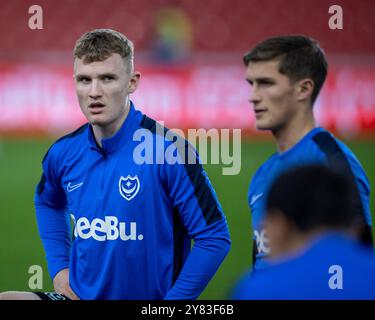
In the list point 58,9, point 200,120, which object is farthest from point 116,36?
point 58,9

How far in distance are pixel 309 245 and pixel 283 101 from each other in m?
1.26

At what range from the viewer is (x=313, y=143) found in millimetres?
2490

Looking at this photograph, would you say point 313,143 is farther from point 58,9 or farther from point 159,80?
point 58,9

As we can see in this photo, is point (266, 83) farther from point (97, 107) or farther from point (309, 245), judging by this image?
point (309, 245)

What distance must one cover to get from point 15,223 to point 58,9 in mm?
5248

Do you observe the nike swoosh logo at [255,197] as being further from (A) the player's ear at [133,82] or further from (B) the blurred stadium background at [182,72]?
(B) the blurred stadium background at [182,72]

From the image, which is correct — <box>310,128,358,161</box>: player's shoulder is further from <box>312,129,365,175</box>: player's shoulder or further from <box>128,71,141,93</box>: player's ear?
<box>128,71,141,93</box>: player's ear

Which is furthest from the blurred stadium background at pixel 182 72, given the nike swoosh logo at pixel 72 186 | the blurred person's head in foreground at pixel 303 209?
the blurred person's head in foreground at pixel 303 209

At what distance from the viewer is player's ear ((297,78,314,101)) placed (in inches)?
105

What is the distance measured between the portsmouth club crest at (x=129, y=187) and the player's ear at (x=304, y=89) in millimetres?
709

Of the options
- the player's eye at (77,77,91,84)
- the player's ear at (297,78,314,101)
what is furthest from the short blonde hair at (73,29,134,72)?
the player's ear at (297,78,314,101)

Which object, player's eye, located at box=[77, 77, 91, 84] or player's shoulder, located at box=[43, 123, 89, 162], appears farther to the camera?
player's shoulder, located at box=[43, 123, 89, 162]
